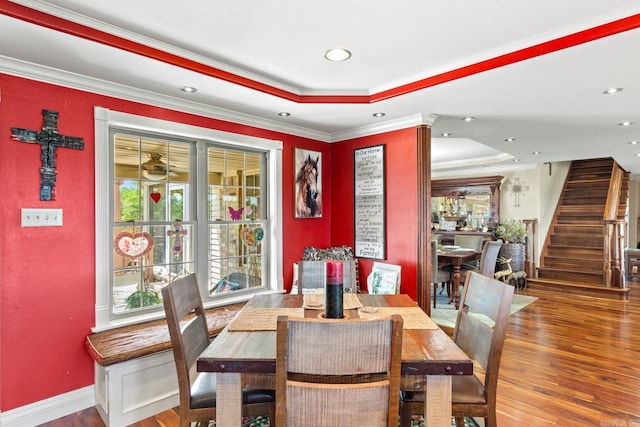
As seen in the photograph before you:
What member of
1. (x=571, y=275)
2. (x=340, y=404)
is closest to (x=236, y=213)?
(x=340, y=404)

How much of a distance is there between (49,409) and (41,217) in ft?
4.07

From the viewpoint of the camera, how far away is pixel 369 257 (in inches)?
146

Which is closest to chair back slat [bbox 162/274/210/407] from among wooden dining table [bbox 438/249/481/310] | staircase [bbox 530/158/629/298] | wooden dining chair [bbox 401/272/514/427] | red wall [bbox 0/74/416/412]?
wooden dining chair [bbox 401/272/514/427]

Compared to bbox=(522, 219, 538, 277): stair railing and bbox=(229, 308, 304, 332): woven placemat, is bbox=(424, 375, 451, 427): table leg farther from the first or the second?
bbox=(522, 219, 538, 277): stair railing

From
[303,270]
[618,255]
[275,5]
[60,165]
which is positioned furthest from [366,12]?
[618,255]

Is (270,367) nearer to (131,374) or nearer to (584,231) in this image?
(131,374)

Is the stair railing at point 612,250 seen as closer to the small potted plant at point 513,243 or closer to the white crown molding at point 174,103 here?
the small potted plant at point 513,243

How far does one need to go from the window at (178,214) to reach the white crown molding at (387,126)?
0.82 m

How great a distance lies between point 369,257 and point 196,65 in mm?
2456

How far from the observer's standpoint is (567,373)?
286 cm

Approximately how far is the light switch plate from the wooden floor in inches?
50.3

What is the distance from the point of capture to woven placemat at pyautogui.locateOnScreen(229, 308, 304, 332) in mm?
1632

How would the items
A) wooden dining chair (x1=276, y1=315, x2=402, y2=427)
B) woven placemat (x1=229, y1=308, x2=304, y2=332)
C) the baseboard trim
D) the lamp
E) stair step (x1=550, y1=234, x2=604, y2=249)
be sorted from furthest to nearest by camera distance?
the lamp, stair step (x1=550, y1=234, x2=604, y2=249), the baseboard trim, woven placemat (x1=229, y1=308, x2=304, y2=332), wooden dining chair (x1=276, y1=315, x2=402, y2=427)

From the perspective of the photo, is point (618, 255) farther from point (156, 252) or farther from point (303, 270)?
point (156, 252)
